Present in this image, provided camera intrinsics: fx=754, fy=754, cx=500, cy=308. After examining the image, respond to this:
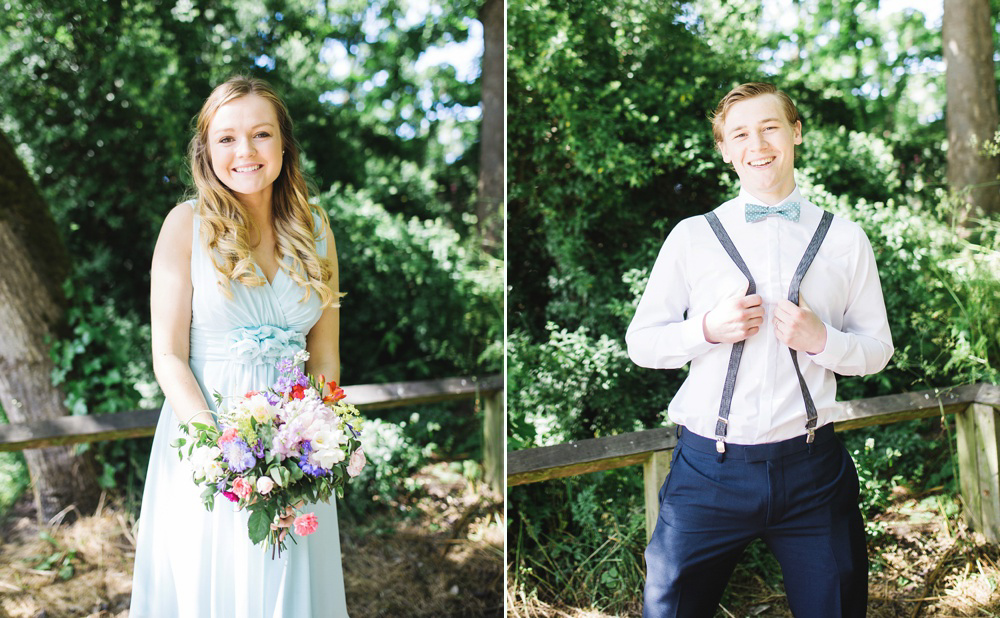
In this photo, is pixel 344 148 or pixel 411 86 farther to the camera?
pixel 411 86

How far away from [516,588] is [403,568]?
968 millimetres

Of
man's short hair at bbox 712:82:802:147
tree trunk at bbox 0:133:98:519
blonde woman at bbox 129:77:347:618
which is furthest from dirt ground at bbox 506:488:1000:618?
tree trunk at bbox 0:133:98:519

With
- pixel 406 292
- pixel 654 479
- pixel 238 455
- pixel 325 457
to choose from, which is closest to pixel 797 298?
pixel 654 479

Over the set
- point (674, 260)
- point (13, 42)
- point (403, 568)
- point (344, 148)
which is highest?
point (13, 42)

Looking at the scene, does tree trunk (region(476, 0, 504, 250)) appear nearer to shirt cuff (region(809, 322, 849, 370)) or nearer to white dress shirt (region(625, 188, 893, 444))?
white dress shirt (region(625, 188, 893, 444))

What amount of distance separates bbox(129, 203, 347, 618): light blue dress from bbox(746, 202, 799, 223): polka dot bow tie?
1.46 metres

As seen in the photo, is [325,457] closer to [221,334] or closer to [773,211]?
[221,334]

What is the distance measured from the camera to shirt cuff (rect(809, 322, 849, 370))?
6.99 feet

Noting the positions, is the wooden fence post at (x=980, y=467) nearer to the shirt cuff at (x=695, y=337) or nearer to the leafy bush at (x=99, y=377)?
the shirt cuff at (x=695, y=337)

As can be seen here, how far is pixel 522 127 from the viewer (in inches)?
155

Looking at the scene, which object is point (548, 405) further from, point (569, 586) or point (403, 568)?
point (403, 568)

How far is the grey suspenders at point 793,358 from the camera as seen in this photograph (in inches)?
86.4

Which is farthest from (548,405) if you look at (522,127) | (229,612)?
(229,612)

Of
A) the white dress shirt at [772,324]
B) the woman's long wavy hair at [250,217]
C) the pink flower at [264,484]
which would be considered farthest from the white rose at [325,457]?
the white dress shirt at [772,324]
